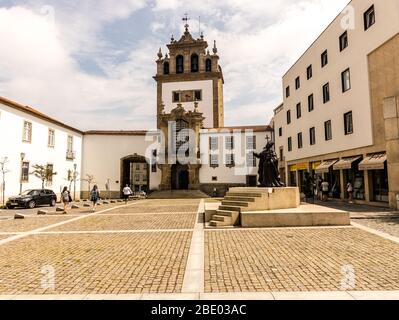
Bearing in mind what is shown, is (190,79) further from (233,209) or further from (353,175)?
(233,209)

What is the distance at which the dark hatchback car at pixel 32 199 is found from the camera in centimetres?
2308

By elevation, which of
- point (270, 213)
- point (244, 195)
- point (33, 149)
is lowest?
point (270, 213)

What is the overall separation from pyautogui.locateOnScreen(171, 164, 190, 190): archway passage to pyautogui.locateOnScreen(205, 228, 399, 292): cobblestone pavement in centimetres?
3166

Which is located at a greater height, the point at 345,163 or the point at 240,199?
the point at 345,163

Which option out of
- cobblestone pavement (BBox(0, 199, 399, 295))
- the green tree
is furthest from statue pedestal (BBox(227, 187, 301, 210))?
the green tree

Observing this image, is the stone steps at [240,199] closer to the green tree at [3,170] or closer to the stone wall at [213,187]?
the green tree at [3,170]

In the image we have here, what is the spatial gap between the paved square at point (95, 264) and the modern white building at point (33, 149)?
62.9 ft

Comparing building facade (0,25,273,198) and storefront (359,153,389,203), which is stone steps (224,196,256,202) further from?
building facade (0,25,273,198)

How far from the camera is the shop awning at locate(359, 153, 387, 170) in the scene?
57.8ft

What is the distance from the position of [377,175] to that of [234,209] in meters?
11.7

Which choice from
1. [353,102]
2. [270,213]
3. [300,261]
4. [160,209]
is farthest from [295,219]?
[353,102]

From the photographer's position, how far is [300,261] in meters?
6.68

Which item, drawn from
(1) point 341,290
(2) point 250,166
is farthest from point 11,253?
(2) point 250,166
